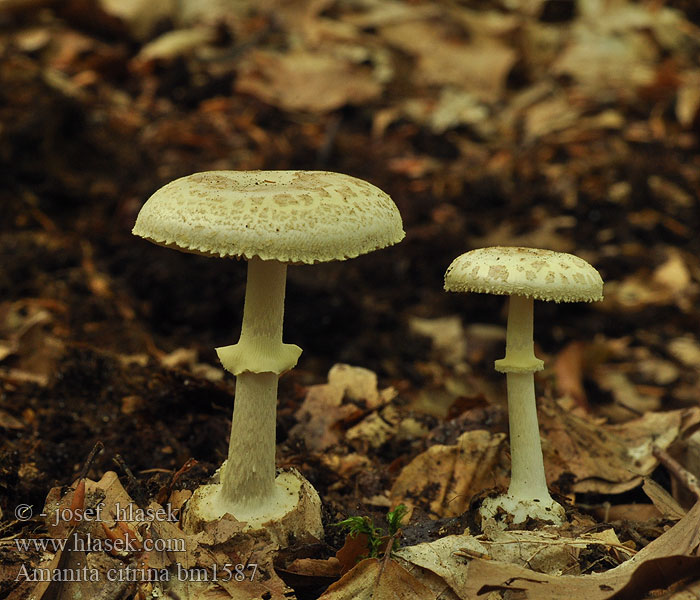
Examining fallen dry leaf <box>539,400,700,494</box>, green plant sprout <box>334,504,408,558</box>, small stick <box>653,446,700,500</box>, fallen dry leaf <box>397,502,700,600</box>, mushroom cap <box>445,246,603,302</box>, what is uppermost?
mushroom cap <box>445,246,603,302</box>

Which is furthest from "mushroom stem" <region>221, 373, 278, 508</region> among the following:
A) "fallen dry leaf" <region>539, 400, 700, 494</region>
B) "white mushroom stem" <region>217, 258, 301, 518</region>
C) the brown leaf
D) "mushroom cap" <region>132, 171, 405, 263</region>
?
"fallen dry leaf" <region>539, 400, 700, 494</region>

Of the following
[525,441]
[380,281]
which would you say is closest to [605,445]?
[525,441]

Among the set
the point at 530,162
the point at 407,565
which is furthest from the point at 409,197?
the point at 407,565


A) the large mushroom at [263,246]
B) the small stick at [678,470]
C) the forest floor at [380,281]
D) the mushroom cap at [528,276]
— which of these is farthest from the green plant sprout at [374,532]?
the small stick at [678,470]

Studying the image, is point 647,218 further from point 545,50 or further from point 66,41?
point 66,41

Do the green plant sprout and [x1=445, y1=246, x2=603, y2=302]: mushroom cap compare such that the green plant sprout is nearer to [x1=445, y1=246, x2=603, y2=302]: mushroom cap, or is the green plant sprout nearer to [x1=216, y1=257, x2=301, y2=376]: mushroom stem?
[x1=216, y1=257, x2=301, y2=376]: mushroom stem

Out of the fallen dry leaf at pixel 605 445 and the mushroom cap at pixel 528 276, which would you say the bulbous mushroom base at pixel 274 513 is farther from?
the fallen dry leaf at pixel 605 445

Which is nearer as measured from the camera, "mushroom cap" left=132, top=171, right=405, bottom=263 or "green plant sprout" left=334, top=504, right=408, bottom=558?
"mushroom cap" left=132, top=171, right=405, bottom=263
